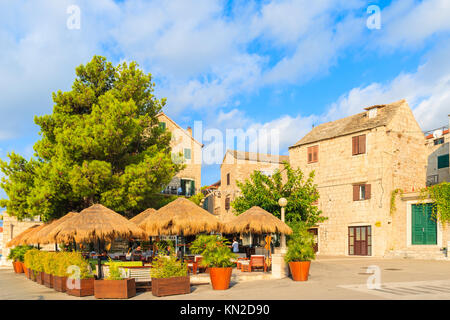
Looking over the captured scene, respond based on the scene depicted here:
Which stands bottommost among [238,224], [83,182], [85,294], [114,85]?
[85,294]

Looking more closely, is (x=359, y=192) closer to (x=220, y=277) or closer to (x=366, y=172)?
(x=366, y=172)

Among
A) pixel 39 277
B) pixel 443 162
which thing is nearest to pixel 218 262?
pixel 39 277

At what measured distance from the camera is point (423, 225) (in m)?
25.4

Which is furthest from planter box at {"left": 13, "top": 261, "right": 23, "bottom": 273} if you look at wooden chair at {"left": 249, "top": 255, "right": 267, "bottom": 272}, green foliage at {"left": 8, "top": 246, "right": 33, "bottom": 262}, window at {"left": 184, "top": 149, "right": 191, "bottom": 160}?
window at {"left": 184, "top": 149, "right": 191, "bottom": 160}

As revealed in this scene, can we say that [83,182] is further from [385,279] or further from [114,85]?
[385,279]

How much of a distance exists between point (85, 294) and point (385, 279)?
900 cm

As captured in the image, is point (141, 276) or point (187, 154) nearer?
point (141, 276)

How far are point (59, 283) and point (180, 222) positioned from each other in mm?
3834
